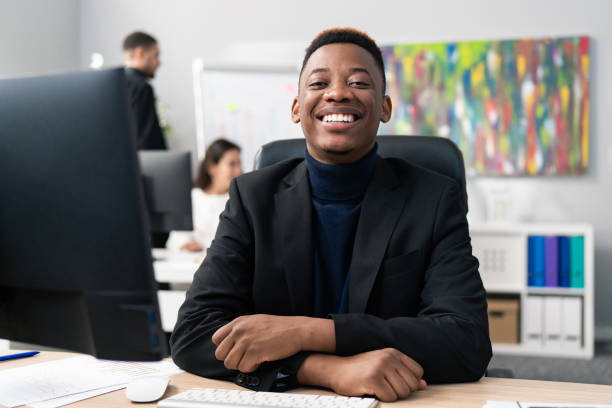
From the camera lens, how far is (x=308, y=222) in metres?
1.26

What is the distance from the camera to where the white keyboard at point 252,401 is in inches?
31.0

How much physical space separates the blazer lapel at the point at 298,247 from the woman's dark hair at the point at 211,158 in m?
2.55

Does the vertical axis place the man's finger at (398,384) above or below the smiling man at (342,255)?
below

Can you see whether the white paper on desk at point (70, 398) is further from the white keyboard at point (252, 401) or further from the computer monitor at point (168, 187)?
the computer monitor at point (168, 187)

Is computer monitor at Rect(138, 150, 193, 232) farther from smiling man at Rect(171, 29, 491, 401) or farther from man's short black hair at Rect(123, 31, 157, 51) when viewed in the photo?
man's short black hair at Rect(123, 31, 157, 51)

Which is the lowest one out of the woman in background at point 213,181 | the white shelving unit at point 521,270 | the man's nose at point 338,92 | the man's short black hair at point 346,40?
the white shelving unit at point 521,270

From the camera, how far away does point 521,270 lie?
360cm

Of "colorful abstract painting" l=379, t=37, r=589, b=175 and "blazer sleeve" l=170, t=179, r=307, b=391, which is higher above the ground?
"colorful abstract painting" l=379, t=37, r=589, b=175

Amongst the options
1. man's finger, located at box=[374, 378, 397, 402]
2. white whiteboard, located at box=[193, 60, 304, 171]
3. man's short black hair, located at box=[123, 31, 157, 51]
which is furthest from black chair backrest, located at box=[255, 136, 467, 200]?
white whiteboard, located at box=[193, 60, 304, 171]

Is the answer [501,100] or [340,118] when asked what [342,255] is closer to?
[340,118]

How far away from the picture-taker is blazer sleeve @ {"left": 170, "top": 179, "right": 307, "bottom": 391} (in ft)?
3.18

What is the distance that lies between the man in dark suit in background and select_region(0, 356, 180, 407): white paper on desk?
2.67 meters

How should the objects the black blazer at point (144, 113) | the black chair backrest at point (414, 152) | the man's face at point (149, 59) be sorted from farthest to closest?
the man's face at point (149, 59), the black blazer at point (144, 113), the black chair backrest at point (414, 152)

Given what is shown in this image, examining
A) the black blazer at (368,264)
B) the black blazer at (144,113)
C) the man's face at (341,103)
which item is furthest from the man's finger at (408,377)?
the black blazer at (144,113)
